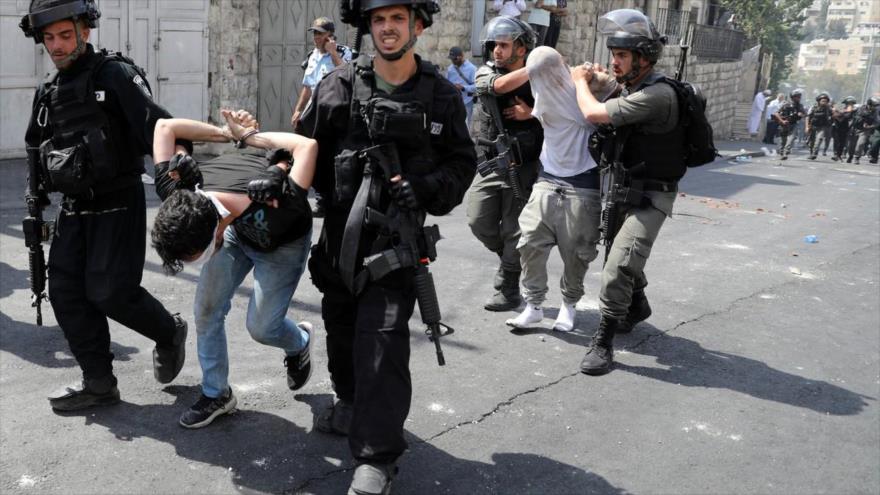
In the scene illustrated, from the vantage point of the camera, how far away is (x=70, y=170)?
3805mm

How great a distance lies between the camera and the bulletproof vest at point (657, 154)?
5.06 meters

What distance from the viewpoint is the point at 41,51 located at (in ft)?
33.8

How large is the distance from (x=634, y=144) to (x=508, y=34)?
1.14 meters

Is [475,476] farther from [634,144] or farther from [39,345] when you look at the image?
[39,345]

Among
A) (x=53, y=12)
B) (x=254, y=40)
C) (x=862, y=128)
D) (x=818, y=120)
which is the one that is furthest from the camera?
(x=818, y=120)

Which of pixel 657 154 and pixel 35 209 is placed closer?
pixel 35 209

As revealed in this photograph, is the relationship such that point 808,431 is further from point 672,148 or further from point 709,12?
point 709,12

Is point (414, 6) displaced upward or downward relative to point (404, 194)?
upward

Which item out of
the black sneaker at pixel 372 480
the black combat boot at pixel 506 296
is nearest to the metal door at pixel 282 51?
the black combat boot at pixel 506 296

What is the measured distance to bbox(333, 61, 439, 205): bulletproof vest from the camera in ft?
11.1

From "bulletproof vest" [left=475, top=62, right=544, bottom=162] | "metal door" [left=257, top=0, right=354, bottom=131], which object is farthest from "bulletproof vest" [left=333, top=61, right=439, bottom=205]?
"metal door" [left=257, top=0, right=354, bottom=131]

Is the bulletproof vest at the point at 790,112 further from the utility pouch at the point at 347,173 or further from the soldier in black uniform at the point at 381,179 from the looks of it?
the utility pouch at the point at 347,173

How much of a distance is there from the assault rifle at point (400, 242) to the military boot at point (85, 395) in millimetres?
1528

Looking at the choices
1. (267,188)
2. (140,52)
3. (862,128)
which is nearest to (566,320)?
(267,188)
